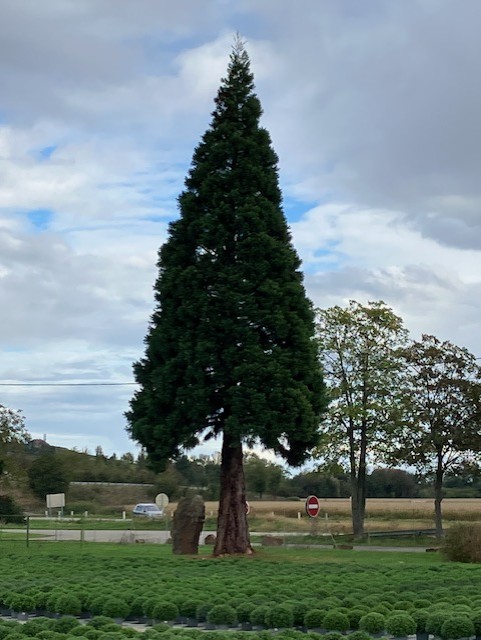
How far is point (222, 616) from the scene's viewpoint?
579 inches

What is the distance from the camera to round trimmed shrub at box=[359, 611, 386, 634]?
13102mm

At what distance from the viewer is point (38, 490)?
69.6 metres

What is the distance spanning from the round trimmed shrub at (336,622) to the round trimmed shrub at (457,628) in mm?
1669

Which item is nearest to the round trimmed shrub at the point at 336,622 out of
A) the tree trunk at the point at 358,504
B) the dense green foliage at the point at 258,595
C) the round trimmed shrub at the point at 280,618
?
the dense green foliage at the point at 258,595

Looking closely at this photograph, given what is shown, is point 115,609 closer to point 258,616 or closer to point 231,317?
point 258,616

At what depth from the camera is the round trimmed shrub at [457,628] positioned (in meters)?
12.1

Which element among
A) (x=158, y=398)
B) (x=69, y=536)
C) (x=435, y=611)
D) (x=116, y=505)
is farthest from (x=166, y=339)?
(x=116, y=505)

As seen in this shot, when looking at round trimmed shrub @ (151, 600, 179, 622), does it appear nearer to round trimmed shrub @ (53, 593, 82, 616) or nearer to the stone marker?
round trimmed shrub @ (53, 593, 82, 616)

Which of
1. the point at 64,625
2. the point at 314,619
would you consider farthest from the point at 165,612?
the point at 314,619

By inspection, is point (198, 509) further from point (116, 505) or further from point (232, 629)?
point (116, 505)

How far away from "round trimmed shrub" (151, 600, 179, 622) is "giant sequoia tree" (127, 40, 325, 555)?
39.8 feet

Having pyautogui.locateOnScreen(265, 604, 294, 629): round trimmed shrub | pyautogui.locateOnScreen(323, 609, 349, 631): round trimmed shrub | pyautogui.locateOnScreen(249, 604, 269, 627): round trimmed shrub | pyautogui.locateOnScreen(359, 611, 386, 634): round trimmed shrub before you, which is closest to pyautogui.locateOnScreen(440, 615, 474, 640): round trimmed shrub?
pyautogui.locateOnScreen(359, 611, 386, 634): round trimmed shrub

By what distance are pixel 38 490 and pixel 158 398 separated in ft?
142

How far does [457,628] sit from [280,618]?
2886 millimetres
